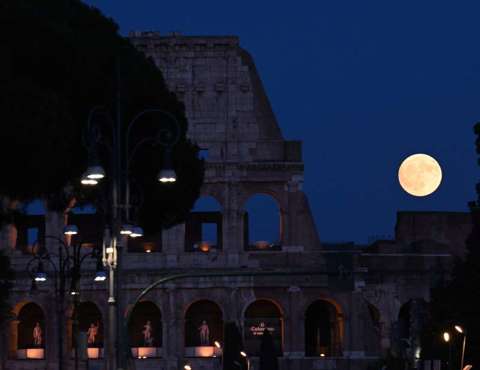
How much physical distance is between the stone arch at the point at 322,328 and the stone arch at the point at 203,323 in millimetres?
4193

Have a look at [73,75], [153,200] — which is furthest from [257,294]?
[73,75]

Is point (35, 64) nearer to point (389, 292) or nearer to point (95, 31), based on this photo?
point (95, 31)

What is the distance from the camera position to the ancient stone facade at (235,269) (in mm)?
69938

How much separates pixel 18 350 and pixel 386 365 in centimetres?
2134

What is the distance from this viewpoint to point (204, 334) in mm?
71562

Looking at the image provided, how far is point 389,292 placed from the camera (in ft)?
234

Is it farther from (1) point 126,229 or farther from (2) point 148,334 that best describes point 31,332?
(1) point 126,229

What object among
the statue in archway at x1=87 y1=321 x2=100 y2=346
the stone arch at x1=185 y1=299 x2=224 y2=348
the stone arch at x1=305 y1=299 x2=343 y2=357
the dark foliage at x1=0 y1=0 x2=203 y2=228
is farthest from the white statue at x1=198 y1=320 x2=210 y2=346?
the dark foliage at x1=0 y1=0 x2=203 y2=228

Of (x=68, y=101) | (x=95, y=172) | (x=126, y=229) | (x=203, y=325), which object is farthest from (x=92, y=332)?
(x=95, y=172)

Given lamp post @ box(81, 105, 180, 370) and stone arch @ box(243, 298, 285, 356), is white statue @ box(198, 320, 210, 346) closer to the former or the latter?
stone arch @ box(243, 298, 285, 356)

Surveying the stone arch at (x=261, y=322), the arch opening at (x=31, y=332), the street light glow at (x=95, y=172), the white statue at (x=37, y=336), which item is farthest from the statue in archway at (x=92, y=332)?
the street light glow at (x=95, y=172)

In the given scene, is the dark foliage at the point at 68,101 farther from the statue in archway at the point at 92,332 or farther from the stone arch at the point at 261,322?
the statue in archway at the point at 92,332

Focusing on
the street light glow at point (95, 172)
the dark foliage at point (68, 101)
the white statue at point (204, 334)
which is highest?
the dark foliage at point (68, 101)

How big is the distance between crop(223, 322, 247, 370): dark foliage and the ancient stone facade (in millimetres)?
10874
